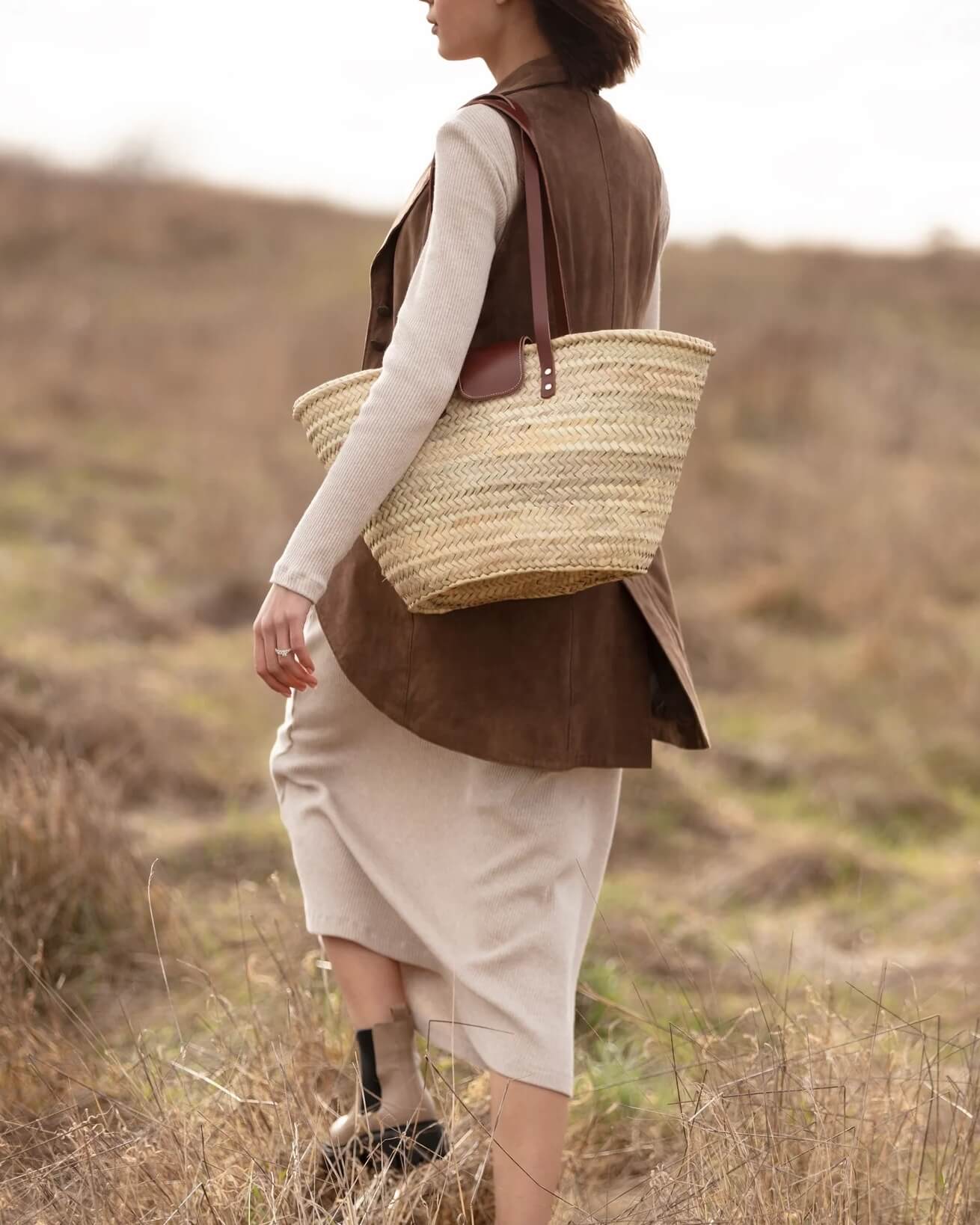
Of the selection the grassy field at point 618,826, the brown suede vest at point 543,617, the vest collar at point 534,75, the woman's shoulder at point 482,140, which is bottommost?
the grassy field at point 618,826

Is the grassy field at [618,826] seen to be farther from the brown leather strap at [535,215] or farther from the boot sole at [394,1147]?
the brown leather strap at [535,215]

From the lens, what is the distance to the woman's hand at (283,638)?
171cm

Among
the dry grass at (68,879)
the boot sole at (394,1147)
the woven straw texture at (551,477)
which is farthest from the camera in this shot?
the dry grass at (68,879)

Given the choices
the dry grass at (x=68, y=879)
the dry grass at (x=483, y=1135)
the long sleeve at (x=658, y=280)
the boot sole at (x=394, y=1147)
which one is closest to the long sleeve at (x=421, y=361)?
the long sleeve at (x=658, y=280)

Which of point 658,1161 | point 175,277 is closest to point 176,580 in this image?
point 658,1161

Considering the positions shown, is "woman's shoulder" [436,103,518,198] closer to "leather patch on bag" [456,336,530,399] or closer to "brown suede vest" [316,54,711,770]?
"brown suede vest" [316,54,711,770]

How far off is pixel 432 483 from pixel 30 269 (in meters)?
18.1

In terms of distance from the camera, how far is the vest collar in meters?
1.83

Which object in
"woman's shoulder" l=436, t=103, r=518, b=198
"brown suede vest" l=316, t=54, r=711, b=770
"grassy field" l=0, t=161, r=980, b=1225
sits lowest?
"grassy field" l=0, t=161, r=980, b=1225

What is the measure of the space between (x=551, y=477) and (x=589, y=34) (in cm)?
62

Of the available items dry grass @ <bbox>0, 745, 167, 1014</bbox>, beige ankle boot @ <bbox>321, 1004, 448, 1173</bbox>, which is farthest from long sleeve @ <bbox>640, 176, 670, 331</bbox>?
dry grass @ <bbox>0, 745, 167, 1014</bbox>

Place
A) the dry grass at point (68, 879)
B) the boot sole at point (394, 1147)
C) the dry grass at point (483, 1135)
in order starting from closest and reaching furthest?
the dry grass at point (483, 1135) → the boot sole at point (394, 1147) → the dry grass at point (68, 879)

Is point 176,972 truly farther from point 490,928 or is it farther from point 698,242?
point 698,242

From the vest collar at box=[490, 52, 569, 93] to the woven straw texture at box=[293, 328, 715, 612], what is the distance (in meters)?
0.37
